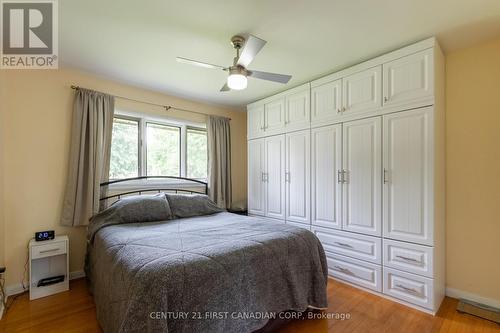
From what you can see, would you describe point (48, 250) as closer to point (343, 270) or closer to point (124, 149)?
point (124, 149)

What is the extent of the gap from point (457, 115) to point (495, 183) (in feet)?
2.41

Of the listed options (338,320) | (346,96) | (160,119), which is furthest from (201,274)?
(160,119)

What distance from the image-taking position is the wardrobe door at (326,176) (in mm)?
2840

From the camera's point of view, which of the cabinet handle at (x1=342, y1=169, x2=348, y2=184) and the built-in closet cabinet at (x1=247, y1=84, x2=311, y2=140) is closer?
the cabinet handle at (x1=342, y1=169, x2=348, y2=184)

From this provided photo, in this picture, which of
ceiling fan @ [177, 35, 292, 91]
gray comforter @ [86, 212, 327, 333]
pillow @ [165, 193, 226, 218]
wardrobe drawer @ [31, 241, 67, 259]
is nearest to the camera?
gray comforter @ [86, 212, 327, 333]

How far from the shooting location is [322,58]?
2.56 m

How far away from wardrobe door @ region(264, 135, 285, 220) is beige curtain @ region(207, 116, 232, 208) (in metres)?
0.79

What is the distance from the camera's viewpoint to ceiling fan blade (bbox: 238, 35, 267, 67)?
69.1 inches

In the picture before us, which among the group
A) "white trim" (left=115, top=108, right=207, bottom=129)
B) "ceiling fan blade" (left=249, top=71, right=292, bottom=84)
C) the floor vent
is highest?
"ceiling fan blade" (left=249, top=71, right=292, bottom=84)

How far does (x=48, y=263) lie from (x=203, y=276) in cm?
233

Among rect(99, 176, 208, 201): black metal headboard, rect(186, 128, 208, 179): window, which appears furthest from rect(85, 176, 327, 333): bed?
rect(186, 128, 208, 179): window

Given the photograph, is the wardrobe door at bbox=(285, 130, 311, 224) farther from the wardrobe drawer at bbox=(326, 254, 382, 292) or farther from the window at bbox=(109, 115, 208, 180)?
the window at bbox=(109, 115, 208, 180)

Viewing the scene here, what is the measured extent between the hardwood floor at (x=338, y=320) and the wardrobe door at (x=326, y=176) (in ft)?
2.89

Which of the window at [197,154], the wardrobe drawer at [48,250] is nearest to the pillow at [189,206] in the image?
the window at [197,154]
